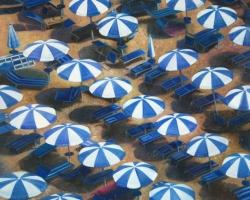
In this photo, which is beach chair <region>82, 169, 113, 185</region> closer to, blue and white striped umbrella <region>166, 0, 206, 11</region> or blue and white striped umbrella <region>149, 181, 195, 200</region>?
blue and white striped umbrella <region>149, 181, 195, 200</region>

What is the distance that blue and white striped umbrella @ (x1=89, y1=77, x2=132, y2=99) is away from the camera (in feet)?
118

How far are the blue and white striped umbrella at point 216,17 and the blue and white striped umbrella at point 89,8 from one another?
16.6 feet

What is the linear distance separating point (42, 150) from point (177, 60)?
790 cm

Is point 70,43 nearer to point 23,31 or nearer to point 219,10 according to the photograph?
point 23,31

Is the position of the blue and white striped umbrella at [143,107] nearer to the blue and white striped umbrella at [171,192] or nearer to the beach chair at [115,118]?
the beach chair at [115,118]

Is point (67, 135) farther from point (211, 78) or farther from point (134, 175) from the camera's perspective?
point (211, 78)

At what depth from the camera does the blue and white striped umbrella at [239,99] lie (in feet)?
115

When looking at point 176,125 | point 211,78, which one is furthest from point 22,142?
point 211,78

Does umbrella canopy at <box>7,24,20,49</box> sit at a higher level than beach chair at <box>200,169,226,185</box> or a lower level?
higher

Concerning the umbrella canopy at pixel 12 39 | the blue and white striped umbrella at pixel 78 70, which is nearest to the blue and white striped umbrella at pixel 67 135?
the blue and white striped umbrella at pixel 78 70

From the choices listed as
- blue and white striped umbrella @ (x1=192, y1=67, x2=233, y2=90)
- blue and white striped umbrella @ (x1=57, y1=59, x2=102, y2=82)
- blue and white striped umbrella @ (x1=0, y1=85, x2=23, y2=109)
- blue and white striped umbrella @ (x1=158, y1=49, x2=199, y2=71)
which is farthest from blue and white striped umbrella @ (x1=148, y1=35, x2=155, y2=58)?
blue and white striped umbrella @ (x1=0, y1=85, x2=23, y2=109)

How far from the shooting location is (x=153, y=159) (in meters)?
35.0

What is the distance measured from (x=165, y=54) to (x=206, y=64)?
9.80ft

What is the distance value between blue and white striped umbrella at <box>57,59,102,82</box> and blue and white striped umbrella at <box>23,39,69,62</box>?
0.97 meters
